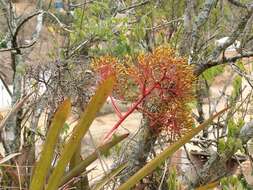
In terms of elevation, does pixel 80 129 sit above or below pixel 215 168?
above

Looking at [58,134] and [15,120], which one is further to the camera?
[15,120]

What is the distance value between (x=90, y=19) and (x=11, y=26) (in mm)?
825

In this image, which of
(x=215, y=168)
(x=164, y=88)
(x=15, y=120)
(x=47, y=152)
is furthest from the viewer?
(x=15, y=120)

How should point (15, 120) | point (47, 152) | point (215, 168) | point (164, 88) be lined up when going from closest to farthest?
point (47, 152) < point (164, 88) < point (215, 168) < point (15, 120)

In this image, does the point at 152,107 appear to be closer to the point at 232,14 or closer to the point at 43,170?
the point at 43,170

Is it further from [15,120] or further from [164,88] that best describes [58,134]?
[15,120]

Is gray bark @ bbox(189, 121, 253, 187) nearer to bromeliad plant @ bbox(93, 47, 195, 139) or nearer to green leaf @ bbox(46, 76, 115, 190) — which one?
bromeliad plant @ bbox(93, 47, 195, 139)

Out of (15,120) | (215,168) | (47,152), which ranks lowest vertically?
(215,168)

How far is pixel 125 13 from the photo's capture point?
4887 mm

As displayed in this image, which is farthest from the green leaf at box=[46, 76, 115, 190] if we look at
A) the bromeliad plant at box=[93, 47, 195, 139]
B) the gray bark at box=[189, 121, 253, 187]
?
the gray bark at box=[189, 121, 253, 187]

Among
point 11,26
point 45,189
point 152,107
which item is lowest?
point 45,189

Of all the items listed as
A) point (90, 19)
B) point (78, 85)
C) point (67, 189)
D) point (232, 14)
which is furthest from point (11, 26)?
point (232, 14)

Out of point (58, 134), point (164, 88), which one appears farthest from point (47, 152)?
point (164, 88)

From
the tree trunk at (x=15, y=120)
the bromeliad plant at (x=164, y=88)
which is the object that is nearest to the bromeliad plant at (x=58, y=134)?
the bromeliad plant at (x=164, y=88)
